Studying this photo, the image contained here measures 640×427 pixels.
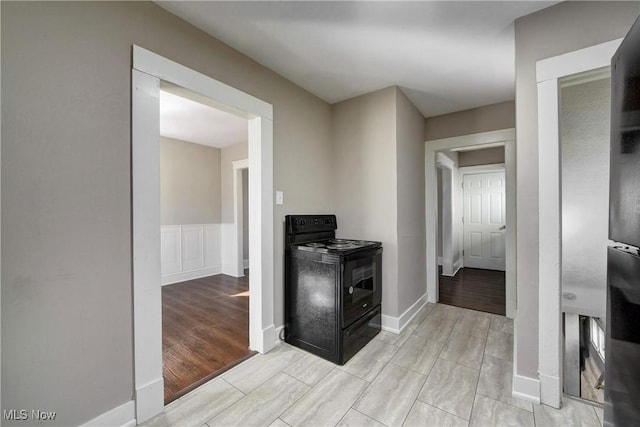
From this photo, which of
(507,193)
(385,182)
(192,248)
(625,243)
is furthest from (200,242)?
(625,243)

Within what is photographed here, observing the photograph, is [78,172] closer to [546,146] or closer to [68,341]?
[68,341]

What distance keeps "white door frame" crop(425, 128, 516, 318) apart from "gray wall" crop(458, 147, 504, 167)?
82.4 inches

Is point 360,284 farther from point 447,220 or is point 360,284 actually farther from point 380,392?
point 447,220

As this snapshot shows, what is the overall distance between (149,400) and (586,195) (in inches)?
121

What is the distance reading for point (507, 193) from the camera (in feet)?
9.58

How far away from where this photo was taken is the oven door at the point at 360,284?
2.02 meters

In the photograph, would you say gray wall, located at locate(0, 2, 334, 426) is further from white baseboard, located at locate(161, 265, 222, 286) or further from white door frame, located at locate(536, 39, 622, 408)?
white baseboard, located at locate(161, 265, 222, 286)

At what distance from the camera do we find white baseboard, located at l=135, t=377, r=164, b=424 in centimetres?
139

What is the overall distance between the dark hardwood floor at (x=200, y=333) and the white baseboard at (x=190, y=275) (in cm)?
20

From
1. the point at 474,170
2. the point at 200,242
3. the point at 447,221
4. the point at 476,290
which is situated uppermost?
the point at 474,170

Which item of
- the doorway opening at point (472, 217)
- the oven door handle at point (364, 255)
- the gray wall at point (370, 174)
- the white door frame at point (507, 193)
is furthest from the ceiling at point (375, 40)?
the doorway opening at point (472, 217)

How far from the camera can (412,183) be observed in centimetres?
291

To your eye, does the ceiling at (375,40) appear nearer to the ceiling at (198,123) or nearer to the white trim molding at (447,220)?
the ceiling at (198,123)

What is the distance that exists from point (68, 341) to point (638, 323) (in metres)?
2.13
